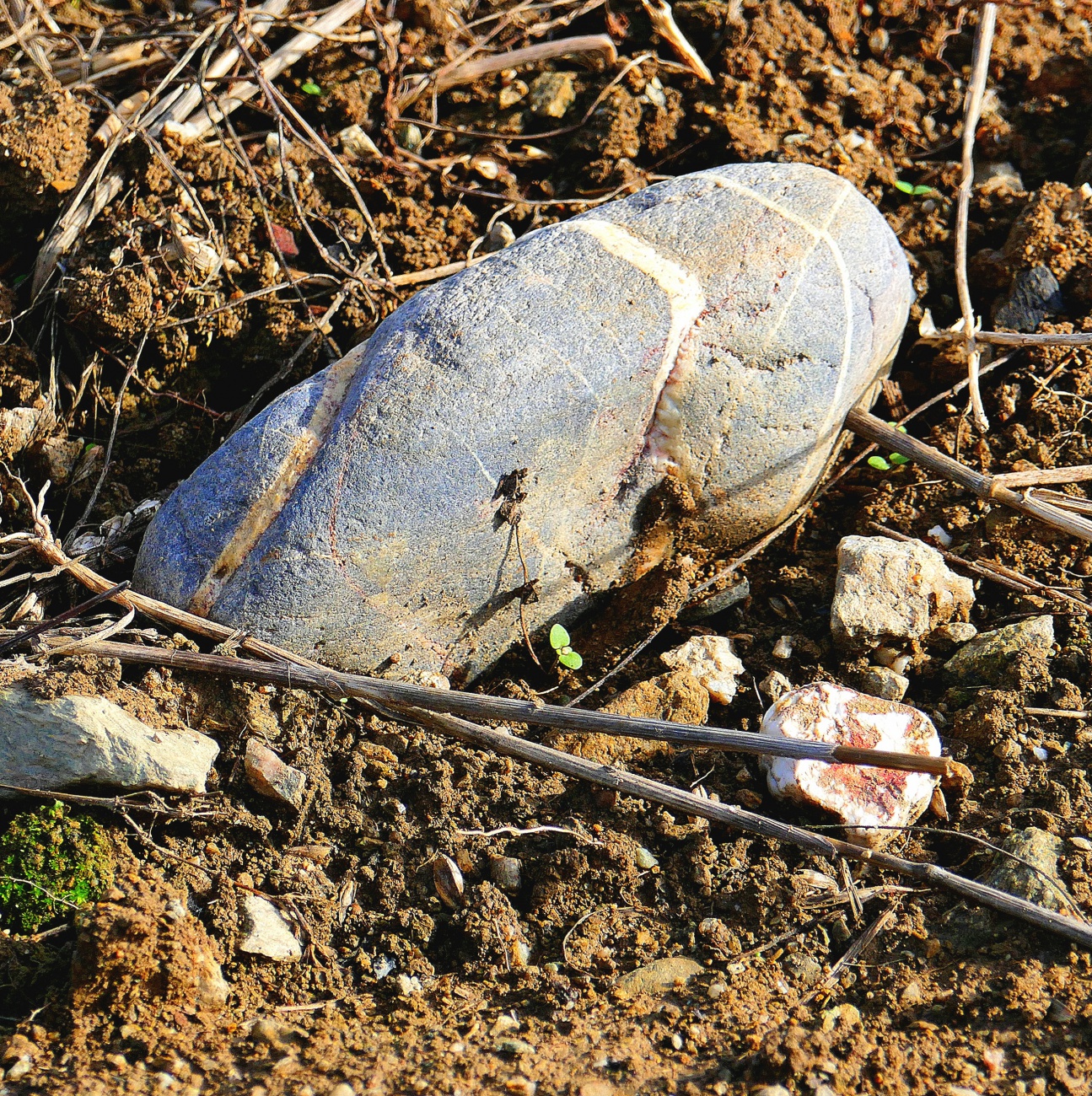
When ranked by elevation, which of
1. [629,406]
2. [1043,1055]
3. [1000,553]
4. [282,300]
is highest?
[282,300]

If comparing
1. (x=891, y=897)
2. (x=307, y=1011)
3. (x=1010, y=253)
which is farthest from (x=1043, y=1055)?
(x=1010, y=253)

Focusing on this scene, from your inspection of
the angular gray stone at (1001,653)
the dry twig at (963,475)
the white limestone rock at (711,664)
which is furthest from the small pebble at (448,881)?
the dry twig at (963,475)

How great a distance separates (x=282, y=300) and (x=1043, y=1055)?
2.78 metres

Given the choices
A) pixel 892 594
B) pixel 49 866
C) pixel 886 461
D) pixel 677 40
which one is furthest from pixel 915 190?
pixel 49 866

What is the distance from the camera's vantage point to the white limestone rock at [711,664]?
8.63 ft

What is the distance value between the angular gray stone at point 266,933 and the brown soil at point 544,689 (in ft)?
0.08

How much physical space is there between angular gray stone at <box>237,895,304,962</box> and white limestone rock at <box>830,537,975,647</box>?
150 centimetres

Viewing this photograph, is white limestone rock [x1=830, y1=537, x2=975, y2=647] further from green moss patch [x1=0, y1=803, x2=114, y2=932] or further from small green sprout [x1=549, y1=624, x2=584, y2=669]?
green moss patch [x1=0, y1=803, x2=114, y2=932]

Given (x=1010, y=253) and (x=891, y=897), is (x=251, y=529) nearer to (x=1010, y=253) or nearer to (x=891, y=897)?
(x=891, y=897)

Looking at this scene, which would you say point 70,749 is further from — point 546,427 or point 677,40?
point 677,40

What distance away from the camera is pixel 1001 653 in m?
2.60

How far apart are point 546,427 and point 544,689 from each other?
71cm

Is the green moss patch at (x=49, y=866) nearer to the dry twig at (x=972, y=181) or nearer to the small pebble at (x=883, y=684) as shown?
the small pebble at (x=883, y=684)

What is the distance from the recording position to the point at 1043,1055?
6.31 ft
